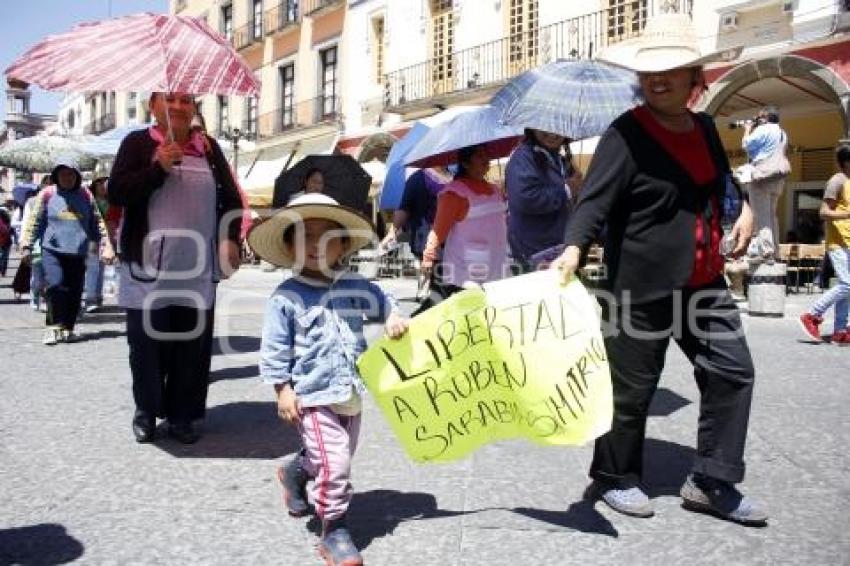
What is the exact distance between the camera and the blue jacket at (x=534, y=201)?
13.6ft

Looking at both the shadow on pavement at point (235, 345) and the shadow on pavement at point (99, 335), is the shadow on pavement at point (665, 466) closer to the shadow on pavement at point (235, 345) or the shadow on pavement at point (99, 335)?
the shadow on pavement at point (235, 345)

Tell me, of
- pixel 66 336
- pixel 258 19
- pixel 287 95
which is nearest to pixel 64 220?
pixel 66 336

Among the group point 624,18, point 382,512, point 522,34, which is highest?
point 522,34

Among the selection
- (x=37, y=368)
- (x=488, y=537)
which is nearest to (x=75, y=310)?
(x=37, y=368)

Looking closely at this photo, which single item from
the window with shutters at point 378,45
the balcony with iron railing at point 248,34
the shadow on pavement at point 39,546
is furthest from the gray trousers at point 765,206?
the balcony with iron railing at point 248,34

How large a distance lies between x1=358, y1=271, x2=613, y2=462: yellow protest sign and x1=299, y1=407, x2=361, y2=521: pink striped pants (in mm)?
173

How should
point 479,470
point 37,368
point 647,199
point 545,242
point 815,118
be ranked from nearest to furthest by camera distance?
point 647,199, point 479,470, point 545,242, point 37,368, point 815,118

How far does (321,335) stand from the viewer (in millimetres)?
2895

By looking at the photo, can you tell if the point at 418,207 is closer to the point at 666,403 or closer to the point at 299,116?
the point at 666,403

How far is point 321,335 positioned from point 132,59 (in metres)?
1.66

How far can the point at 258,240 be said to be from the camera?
3.04 metres

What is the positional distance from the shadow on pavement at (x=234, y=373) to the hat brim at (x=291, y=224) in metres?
3.13

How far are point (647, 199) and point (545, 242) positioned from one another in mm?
1179

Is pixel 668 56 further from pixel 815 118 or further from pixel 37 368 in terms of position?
pixel 815 118
